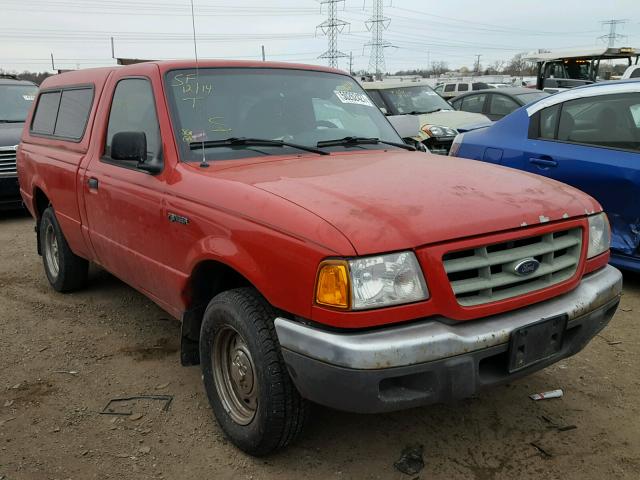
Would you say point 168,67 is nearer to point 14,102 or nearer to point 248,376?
point 248,376

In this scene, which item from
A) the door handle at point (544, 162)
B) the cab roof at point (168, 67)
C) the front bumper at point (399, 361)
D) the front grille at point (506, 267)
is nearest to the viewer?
the front bumper at point (399, 361)

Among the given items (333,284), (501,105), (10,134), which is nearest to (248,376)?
(333,284)

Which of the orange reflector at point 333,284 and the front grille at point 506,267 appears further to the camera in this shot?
the front grille at point 506,267

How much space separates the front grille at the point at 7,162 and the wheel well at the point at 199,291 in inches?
257

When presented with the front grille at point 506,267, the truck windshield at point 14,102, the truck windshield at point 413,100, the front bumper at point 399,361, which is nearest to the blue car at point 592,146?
the front grille at point 506,267

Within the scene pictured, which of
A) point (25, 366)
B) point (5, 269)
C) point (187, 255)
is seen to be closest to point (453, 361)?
point (187, 255)

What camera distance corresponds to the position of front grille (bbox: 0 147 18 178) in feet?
27.4

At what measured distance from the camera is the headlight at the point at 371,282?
215 centimetres

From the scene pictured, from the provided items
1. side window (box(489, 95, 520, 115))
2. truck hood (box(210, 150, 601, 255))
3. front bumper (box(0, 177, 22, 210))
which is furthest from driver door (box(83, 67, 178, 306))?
side window (box(489, 95, 520, 115))

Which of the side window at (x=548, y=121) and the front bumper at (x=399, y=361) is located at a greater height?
the side window at (x=548, y=121)

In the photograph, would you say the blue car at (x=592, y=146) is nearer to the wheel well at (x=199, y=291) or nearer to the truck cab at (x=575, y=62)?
the wheel well at (x=199, y=291)

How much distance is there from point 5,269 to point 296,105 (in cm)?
406

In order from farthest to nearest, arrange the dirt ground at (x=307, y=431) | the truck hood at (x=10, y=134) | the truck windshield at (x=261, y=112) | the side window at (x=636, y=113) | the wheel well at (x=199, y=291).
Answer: the truck hood at (x=10, y=134) < the side window at (x=636, y=113) < the truck windshield at (x=261, y=112) < the wheel well at (x=199, y=291) < the dirt ground at (x=307, y=431)

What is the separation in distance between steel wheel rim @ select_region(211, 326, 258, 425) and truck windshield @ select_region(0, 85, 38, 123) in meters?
8.05
